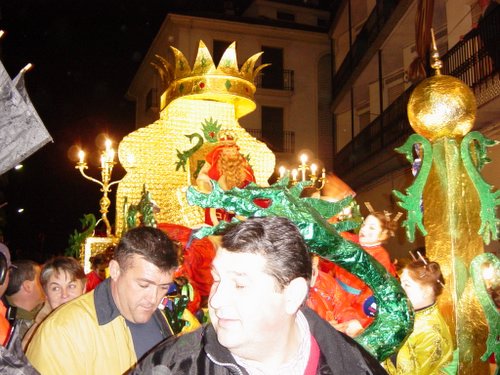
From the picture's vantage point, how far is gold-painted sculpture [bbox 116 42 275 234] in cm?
789

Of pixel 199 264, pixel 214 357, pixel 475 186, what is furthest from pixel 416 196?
pixel 199 264

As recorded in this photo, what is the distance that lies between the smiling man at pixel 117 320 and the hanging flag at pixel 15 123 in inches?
42.5

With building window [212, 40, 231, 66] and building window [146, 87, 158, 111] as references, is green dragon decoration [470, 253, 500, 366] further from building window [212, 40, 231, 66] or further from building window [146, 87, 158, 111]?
building window [146, 87, 158, 111]

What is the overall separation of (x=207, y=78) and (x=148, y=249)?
18.5ft

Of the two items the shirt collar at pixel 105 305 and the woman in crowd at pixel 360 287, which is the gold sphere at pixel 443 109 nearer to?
the woman in crowd at pixel 360 287

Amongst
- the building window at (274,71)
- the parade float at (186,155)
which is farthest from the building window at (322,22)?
the parade float at (186,155)

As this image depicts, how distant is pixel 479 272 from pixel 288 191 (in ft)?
6.23

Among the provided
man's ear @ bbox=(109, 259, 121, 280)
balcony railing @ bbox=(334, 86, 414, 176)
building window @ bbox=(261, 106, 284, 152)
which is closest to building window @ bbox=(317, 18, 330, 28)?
building window @ bbox=(261, 106, 284, 152)

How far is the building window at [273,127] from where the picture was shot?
24.9 metres

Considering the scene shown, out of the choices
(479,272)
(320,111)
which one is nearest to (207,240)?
(479,272)

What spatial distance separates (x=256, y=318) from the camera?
5.41 feet

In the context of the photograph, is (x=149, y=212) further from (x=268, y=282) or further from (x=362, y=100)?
(x=362, y=100)

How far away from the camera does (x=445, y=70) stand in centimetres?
1311

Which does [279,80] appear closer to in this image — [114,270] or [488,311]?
[488,311]
